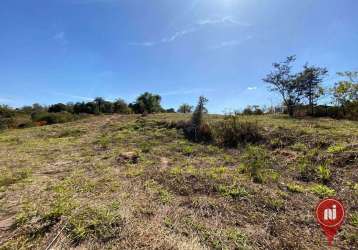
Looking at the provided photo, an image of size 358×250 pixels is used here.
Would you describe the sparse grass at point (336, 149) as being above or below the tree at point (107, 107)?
below

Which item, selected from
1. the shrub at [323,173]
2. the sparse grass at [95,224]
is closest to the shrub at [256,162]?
the shrub at [323,173]

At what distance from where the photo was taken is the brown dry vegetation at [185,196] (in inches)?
99.0

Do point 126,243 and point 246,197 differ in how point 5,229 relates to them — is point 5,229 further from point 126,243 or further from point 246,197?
point 246,197

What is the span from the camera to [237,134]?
23.5 feet

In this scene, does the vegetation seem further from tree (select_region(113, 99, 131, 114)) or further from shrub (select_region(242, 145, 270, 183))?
tree (select_region(113, 99, 131, 114))

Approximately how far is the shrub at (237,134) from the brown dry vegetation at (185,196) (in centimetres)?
40

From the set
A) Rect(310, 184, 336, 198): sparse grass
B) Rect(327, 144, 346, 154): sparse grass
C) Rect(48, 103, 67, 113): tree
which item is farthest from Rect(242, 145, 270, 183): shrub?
Rect(48, 103, 67, 113): tree

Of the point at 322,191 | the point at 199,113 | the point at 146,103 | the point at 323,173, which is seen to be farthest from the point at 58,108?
the point at 322,191

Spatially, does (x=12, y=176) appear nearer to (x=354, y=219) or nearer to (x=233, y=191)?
(x=233, y=191)

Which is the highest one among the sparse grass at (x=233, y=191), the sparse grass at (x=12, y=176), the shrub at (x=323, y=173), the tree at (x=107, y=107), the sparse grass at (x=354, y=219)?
the tree at (x=107, y=107)

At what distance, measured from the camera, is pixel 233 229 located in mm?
2680

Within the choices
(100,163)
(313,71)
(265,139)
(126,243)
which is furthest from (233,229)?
(313,71)

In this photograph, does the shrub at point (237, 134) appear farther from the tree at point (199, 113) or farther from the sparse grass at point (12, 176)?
the sparse grass at point (12, 176)

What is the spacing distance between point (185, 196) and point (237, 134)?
3.97 metres
